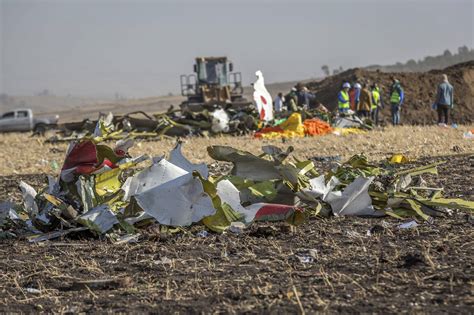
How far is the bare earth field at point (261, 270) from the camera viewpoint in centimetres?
372

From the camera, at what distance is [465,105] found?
97.2ft

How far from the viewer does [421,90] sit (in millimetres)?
31031

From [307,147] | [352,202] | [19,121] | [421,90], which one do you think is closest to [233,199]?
[352,202]

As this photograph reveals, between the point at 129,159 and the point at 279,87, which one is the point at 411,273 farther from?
the point at 279,87

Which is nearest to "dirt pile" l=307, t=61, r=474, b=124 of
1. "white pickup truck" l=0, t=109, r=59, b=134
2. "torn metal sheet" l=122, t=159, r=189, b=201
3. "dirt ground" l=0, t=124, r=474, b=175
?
"dirt ground" l=0, t=124, r=474, b=175

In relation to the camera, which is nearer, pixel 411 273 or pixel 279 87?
pixel 411 273

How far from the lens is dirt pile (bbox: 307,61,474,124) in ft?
95.4

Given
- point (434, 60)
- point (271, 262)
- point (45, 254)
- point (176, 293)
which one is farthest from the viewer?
point (434, 60)

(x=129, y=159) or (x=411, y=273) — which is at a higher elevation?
(x=129, y=159)

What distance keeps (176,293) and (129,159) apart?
2.63m

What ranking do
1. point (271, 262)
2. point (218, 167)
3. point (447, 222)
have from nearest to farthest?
point (271, 262) → point (447, 222) → point (218, 167)

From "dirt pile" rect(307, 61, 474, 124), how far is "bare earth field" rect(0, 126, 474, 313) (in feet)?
76.1

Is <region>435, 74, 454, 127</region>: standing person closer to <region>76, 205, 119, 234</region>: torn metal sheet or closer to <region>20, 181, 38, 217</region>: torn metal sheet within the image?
<region>20, 181, 38, 217</region>: torn metal sheet

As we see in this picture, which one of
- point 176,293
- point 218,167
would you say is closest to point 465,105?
point 218,167
